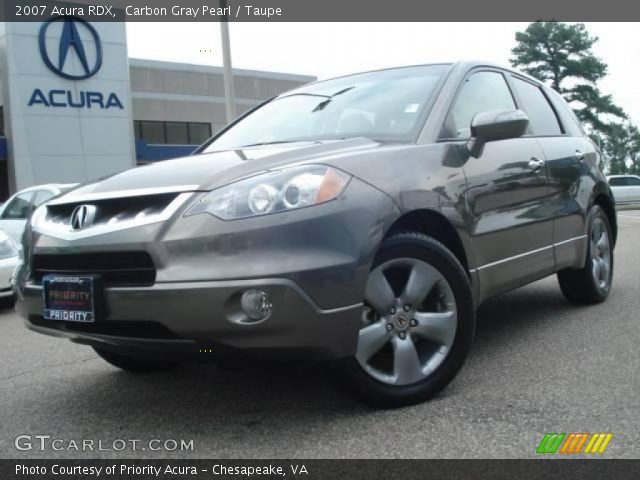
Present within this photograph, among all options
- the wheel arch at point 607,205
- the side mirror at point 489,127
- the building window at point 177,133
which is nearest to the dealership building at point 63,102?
the building window at point 177,133

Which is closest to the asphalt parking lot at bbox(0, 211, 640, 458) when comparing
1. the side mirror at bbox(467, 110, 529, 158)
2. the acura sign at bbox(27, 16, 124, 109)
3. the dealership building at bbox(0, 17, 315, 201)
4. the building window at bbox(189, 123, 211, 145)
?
the side mirror at bbox(467, 110, 529, 158)

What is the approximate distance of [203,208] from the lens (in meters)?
2.63

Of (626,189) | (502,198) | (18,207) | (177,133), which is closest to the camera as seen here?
(502,198)

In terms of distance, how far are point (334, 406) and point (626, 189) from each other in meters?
31.3

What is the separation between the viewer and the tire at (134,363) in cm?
363

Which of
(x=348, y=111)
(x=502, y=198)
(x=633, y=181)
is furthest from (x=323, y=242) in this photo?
(x=633, y=181)

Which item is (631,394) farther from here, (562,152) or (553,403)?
(562,152)

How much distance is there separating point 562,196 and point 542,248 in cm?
50

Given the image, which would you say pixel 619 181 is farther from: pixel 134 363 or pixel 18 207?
pixel 134 363

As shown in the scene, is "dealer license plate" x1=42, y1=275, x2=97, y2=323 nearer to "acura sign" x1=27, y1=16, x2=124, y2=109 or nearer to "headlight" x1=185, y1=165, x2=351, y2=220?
"headlight" x1=185, y1=165, x2=351, y2=220

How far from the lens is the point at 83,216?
286 centimetres

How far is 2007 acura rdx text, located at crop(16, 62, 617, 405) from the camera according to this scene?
255 cm

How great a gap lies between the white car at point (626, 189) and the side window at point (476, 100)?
94.2ft

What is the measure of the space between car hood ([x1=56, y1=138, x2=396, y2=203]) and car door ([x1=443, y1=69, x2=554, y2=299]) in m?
0.66
